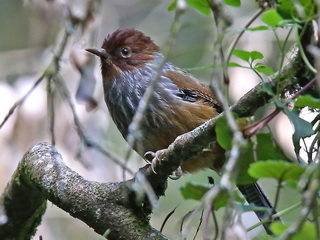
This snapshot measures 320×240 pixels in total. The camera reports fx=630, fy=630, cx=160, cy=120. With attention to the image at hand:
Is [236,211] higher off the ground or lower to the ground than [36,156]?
lower

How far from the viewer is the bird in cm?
323

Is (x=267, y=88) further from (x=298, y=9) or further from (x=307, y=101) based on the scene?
(x=298, y=9)

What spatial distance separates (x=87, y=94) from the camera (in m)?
3.12

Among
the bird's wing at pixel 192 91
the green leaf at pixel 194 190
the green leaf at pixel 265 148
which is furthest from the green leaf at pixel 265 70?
the bird's wing at pixel 192 91

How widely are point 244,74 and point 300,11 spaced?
3189 millimetres

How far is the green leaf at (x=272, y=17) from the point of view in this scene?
1.80 meters

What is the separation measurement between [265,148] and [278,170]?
285 mm

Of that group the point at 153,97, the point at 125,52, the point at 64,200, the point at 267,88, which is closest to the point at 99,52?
the point at 125,52

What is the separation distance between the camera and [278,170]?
146 cm

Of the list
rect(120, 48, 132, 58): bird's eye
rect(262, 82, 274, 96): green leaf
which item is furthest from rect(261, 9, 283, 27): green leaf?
rect(120, 48, 132, 58): bird's eye

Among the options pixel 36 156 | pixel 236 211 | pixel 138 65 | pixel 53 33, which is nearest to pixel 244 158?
pixel 236 211

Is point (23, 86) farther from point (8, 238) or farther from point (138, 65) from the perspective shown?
point (8, 238)

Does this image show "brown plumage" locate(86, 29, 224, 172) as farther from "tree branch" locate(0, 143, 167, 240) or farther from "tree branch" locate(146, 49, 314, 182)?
"tree branch" locate(146, 49, 314, 182)

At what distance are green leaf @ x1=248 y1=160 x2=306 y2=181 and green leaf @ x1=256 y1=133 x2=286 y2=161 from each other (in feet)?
0.83
